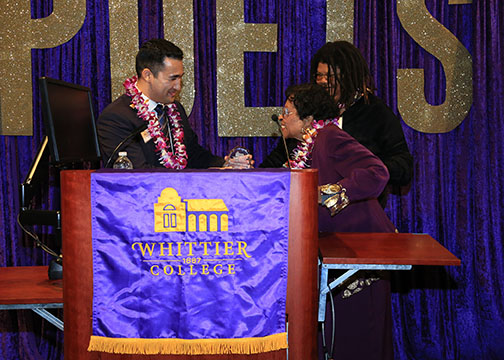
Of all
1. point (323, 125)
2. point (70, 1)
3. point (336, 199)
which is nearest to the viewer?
point (336, 199)

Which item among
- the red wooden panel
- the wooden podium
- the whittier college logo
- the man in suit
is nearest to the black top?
the red wooden panel

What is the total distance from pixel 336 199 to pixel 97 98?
2.14m

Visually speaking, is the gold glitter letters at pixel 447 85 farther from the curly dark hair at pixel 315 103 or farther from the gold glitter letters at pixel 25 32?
the gold glitter letters at pixel 25 32

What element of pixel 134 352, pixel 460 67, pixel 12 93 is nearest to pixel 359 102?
pixel 460 67

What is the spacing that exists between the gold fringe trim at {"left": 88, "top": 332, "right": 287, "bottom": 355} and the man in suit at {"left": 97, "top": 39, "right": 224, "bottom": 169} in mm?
1250

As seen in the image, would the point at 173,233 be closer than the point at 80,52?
Yes

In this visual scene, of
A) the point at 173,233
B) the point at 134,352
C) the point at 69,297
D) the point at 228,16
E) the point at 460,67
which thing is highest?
the point at 228,16

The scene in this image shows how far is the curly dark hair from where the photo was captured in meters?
2.81

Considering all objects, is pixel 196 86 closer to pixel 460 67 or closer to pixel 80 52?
pixel 80 52

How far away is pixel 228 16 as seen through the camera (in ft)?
12.2

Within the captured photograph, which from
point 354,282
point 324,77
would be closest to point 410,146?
point 324,77

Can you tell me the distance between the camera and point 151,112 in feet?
10.1

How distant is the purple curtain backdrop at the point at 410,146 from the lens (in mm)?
3668

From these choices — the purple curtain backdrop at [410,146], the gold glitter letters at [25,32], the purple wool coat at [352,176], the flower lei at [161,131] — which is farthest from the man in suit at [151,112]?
the purple wool coat at [352,176]
